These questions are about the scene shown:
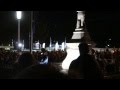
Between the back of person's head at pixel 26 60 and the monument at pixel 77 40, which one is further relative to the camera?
the monument at pixel 77 40

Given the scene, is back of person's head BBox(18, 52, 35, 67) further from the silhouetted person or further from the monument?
the monument

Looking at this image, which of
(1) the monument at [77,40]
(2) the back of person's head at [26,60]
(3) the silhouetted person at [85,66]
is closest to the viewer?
(3) the silhouetted person at [85,66]

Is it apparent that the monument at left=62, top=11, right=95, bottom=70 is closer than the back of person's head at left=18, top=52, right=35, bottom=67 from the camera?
No

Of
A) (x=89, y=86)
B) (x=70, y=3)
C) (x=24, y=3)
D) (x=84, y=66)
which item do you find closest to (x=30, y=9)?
(x=24, y=3)

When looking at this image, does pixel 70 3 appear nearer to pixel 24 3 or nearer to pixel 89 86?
pixel 24 3

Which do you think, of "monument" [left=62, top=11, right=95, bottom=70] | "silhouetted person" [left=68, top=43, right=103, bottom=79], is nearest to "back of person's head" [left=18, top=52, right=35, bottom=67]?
"silhouetted person" [left=68, top=43, right=103, bottom=79]

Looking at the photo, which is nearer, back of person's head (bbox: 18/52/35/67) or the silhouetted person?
the silhouetted person

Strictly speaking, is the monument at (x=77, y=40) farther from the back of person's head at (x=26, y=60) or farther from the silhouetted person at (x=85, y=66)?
the back of person's head at (x=26, y=60)

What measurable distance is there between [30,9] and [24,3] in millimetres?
95

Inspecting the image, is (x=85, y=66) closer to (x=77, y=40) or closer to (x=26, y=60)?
(x=26, y=60)


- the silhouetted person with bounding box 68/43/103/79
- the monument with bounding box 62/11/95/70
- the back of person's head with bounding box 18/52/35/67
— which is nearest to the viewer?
the silhouetted person with bounding box 68/43/103/79

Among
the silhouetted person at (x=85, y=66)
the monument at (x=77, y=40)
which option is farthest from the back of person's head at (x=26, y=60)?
the monument at (x=77, y=40)

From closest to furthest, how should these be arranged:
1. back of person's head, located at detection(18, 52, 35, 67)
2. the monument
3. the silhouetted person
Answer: the silhouetted person
back of person's head, located at detection(18, 52, 35, 67)
the monument

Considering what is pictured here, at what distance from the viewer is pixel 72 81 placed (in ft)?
10.6
